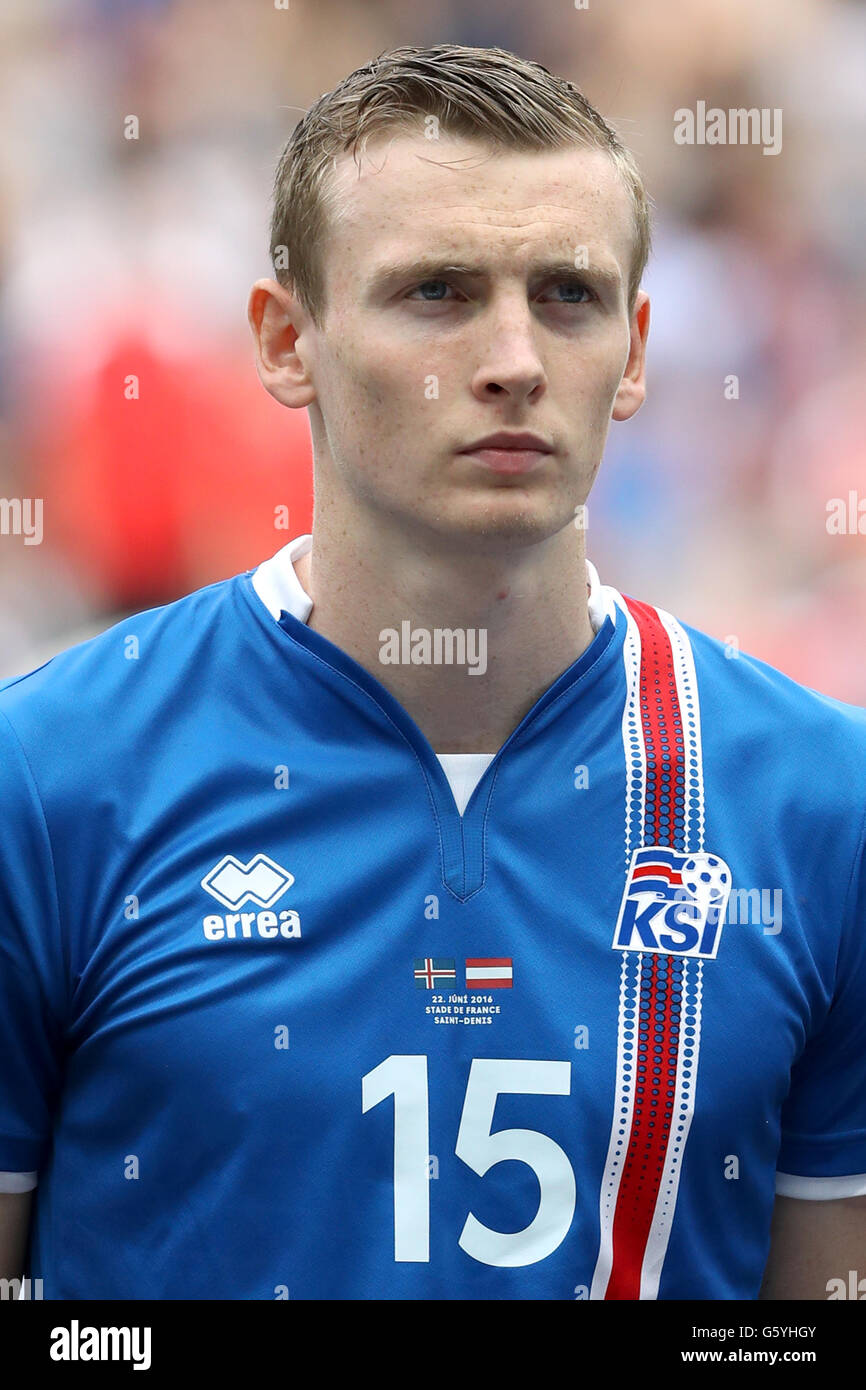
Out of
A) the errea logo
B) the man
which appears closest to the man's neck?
the man

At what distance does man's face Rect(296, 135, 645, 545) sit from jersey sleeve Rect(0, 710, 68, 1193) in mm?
465

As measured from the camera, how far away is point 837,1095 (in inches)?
67.9

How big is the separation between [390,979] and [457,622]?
15.0 inches

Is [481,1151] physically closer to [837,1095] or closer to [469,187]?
[837,1095]

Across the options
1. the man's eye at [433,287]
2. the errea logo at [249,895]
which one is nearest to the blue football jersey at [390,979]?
the errea logo at [249,895]

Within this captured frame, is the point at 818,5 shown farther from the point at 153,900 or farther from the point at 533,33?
the point at 153,900

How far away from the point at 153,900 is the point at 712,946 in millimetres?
581

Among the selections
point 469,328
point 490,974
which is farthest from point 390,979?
point 469,328

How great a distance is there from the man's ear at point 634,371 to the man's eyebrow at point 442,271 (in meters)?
0.15

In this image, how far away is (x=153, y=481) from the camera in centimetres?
386

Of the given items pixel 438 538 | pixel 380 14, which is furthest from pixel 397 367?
pixel 380 14

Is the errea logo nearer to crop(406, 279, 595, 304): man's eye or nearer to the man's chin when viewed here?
the man's chin

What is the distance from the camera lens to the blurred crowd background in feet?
12.6

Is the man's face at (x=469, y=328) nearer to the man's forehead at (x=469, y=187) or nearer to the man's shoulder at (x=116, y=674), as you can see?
the man's forehead at (x=469, y=187)
